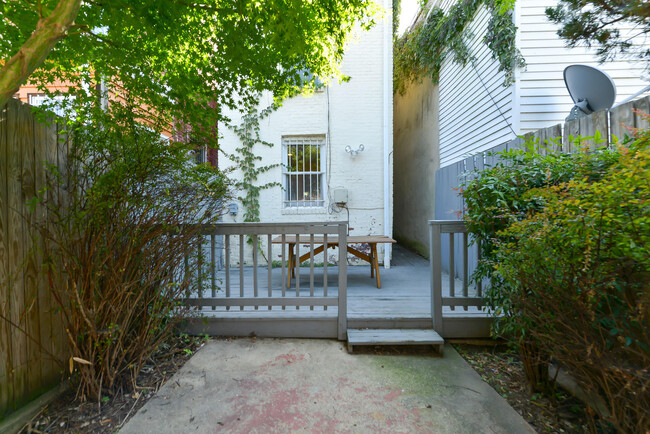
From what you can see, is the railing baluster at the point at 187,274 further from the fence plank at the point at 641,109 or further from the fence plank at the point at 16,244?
the fence plank at the point at 641,109

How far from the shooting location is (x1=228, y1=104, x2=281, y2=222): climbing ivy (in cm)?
636

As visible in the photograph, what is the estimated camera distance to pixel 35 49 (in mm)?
1304

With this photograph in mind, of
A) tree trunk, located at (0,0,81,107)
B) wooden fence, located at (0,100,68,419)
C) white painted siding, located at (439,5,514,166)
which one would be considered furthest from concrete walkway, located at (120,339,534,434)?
white painted siding, located at (439,5,514,166)

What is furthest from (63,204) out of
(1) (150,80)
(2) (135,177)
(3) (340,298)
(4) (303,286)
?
(4) (303,286)

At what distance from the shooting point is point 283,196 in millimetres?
6480

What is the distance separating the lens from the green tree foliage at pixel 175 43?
1.82 meters

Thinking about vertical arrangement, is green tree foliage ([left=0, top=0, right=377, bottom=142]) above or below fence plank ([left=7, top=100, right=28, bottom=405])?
above

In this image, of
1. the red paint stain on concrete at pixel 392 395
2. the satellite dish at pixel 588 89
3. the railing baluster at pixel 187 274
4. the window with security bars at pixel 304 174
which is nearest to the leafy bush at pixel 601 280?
the red paint stain on concrete at pixel 392 395

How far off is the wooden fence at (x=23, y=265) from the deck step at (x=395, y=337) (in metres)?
2.26

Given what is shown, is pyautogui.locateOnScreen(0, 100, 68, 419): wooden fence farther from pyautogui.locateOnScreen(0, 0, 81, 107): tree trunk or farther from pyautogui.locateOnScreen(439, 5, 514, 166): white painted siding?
pyautogui.locateOnScreen(439, 5, 514, 166): white painted siding

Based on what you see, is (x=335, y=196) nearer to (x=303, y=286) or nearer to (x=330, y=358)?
(x=303, y=286)

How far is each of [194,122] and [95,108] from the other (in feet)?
2.56

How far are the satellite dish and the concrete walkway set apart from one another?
2.83 m

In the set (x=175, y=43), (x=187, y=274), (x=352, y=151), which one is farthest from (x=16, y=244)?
(x=352, y=151)
